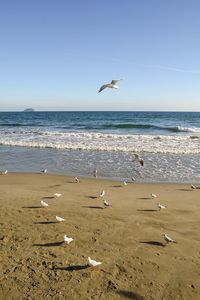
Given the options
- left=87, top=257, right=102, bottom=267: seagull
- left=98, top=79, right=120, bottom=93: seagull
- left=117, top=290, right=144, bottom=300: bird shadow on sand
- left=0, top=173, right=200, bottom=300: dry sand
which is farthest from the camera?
left=98, top=79, right=120, bottom=93: seagull

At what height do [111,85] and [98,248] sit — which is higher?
[111,85]

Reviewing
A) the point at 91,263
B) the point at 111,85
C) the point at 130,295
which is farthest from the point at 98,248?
the point at 111,85

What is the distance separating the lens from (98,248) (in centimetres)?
612

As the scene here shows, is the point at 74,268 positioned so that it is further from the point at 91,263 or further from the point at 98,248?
the point at 98,248

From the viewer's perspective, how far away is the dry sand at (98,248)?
5094mm

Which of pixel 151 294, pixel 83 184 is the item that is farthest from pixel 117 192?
pixel 151 294

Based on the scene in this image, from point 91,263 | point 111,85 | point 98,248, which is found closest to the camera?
point 91,263

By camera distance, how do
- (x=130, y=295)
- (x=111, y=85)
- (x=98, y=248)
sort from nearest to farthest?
(x=130, y=295), (x=98, y=248), (x=111, y=85)

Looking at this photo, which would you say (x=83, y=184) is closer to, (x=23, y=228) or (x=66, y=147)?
(x=23, y=228)

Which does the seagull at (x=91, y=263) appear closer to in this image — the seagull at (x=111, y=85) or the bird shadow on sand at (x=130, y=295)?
the bird shadow on sand at (x=130, y=295)

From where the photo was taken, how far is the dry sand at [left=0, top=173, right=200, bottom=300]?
5.09 metres

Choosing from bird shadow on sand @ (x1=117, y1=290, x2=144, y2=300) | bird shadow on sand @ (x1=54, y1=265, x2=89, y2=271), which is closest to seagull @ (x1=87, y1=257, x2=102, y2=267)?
bird shadow on sand @ (x1=54, y1=265, x2=89, y2=271)

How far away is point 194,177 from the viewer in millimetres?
12641

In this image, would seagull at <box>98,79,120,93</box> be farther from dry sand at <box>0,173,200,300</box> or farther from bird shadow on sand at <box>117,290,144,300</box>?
bird shadow on sand at <box>117,290,144,300</box>
